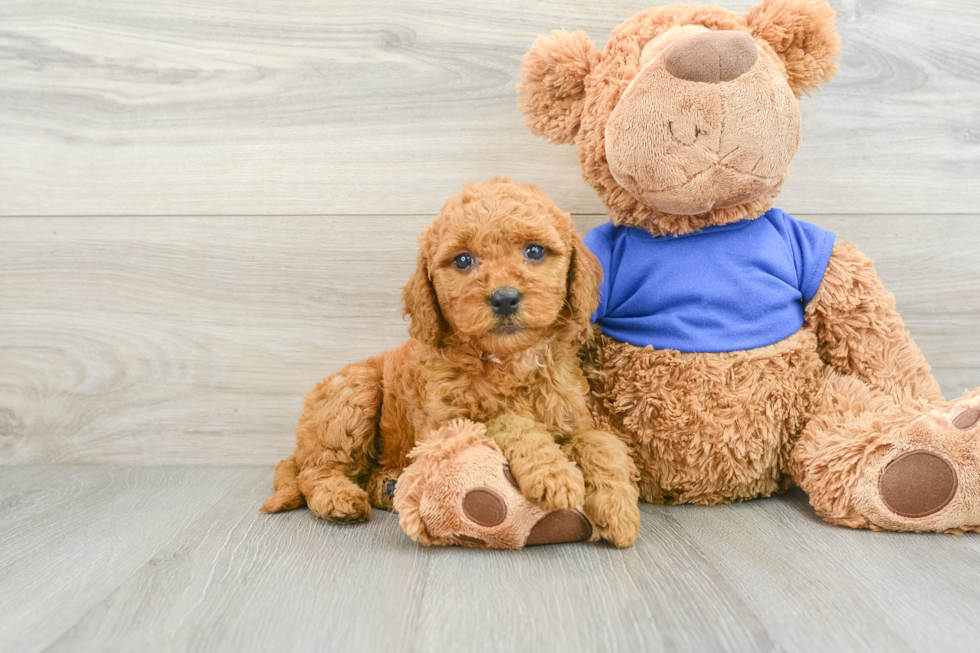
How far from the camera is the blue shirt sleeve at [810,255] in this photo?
1.24 m

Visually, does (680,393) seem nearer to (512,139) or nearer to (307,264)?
(512,139)

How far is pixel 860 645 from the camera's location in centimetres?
77

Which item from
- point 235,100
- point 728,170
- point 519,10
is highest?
point 519,10

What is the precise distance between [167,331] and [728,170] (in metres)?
1.30

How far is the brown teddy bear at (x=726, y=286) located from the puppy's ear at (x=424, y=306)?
1.12 ft

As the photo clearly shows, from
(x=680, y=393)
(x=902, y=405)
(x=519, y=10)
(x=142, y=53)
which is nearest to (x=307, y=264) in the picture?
(x=142, y=53)

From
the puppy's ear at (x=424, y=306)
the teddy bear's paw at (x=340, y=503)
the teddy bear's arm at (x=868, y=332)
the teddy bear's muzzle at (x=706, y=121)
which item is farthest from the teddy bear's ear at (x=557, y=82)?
the teddy bear's paw at (x=340, y=503)

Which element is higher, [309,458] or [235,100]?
[235,100]

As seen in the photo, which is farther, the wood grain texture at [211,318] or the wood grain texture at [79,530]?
the wood grain texture at [211,318]

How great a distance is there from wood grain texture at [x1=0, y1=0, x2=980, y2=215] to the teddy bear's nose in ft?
1.58

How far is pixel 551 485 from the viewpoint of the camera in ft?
3.26

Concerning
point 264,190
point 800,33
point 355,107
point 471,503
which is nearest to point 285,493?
point 471,503

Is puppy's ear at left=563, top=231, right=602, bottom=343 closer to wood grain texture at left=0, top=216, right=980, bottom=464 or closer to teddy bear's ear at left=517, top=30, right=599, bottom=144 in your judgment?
teddy bear's ear at left=517, top=30, right=599, bottom=144

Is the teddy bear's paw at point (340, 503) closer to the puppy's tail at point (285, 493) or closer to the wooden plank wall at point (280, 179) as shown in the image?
the puppy's tail at point (285, 493)
